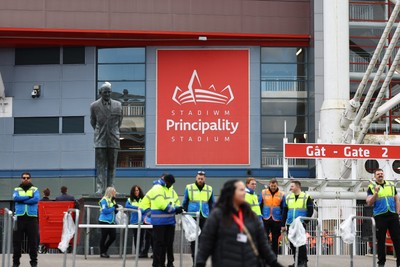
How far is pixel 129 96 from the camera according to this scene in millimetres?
45344

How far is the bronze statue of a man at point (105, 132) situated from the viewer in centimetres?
2336

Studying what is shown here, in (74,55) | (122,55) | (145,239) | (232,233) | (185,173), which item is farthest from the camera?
(74,55)

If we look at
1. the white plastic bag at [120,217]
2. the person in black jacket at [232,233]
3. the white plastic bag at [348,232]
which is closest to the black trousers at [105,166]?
the white plastic bag at [120,217]

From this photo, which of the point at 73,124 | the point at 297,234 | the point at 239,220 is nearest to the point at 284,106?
the point at 73,124

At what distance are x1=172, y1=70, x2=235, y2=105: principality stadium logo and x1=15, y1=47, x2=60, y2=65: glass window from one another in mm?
6156

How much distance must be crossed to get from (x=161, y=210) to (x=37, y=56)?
30287mm

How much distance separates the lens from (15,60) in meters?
46.2

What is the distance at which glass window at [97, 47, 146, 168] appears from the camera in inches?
1780

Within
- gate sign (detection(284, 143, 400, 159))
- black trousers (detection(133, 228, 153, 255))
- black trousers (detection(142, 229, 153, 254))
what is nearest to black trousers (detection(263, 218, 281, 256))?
black trousers (detection(133, 228, 153, 255))

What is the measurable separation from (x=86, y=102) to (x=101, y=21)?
3939 mm

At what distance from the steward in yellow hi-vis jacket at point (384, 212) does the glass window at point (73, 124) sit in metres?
28.2

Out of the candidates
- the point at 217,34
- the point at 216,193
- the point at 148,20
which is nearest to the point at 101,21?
the point at 148,20

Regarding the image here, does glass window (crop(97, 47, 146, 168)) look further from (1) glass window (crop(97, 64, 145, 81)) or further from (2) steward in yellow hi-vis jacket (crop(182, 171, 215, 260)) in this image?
(2) steward in yellow hi-vis jacket (crop(182, 171, 215, 260))

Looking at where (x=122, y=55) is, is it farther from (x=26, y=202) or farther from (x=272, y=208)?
(x=26, y=202)
